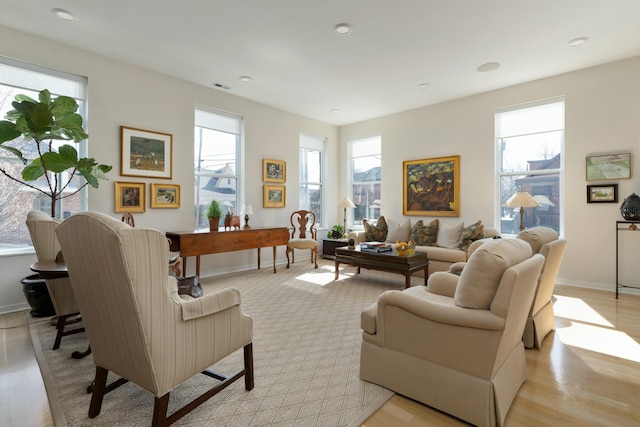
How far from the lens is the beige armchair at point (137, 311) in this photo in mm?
1379

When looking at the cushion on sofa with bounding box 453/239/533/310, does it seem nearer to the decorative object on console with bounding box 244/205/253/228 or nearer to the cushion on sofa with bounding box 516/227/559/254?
the cushion on sofa with bounding box 516/227/559/254

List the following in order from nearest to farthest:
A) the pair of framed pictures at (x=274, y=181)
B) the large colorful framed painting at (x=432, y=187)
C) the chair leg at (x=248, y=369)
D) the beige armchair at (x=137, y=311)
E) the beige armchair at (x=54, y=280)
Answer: the beige armchair at (x=137, y=311) < the chair leg at (x=248, y=369) < the beige armchair at (x=54, y=280) < the large colorful framed painting at (x=432, y=187) < the pair of framed pictures at (x=274, y=181)

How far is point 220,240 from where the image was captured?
187 inches

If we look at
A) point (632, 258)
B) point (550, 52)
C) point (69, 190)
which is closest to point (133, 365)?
point (69, 190)

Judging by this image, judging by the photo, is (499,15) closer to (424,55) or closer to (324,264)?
(424,55)

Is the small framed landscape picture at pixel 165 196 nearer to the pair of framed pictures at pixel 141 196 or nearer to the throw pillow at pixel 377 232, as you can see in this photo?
the pair of framed pictures at pixel 141 196

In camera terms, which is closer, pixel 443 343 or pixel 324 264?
pixel 443 343

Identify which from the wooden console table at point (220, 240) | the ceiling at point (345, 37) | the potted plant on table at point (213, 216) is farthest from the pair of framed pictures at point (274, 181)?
the ceiling at point (345, 37)

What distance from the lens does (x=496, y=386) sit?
5.44ft

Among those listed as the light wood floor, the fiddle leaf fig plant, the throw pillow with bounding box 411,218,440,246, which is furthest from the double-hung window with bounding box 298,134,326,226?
the light wood floor

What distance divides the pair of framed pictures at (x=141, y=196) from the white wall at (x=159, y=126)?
0.28 ft

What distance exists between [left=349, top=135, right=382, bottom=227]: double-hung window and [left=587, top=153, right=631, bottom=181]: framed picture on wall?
11.5 ft

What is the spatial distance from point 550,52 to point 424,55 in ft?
5.02

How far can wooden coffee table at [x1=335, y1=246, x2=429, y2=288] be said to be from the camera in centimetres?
422
